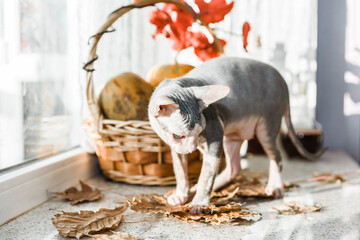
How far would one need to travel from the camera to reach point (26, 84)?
83 cm

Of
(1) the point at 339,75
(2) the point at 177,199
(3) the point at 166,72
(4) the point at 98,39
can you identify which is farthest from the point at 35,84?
(1) the point at 339,75

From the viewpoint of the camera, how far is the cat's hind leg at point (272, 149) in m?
0.81

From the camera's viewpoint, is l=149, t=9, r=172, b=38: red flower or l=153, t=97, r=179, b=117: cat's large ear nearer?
l=153, t=97, r=179, b=117: cat's large ear

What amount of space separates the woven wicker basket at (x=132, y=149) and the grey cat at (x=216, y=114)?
0.43 feet

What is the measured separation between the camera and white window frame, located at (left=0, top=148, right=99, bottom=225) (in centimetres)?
71

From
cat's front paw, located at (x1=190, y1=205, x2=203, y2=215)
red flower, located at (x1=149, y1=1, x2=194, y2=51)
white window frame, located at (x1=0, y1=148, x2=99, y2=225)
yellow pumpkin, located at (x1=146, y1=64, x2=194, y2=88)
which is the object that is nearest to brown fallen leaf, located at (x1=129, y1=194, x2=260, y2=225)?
cat's front paw, located at (x1=190, y1=205, x2=203, y2=215)

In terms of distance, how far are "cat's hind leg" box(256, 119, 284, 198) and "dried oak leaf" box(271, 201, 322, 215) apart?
3.0 inches

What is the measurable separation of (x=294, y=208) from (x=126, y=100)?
1.56 ft

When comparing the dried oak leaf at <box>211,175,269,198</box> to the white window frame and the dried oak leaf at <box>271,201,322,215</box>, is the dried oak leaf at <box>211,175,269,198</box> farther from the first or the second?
the white window frame

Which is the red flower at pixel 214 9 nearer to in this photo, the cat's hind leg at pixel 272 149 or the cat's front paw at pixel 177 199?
the cat's hind leg at pixel 272 149

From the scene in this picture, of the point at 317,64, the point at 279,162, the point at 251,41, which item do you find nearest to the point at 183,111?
the point at 279,162

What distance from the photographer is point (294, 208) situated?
76cm

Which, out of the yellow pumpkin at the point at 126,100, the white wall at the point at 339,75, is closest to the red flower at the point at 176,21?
the yellow pumpkin at the point at 126,100

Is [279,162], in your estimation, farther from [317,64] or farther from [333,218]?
[317,64]
